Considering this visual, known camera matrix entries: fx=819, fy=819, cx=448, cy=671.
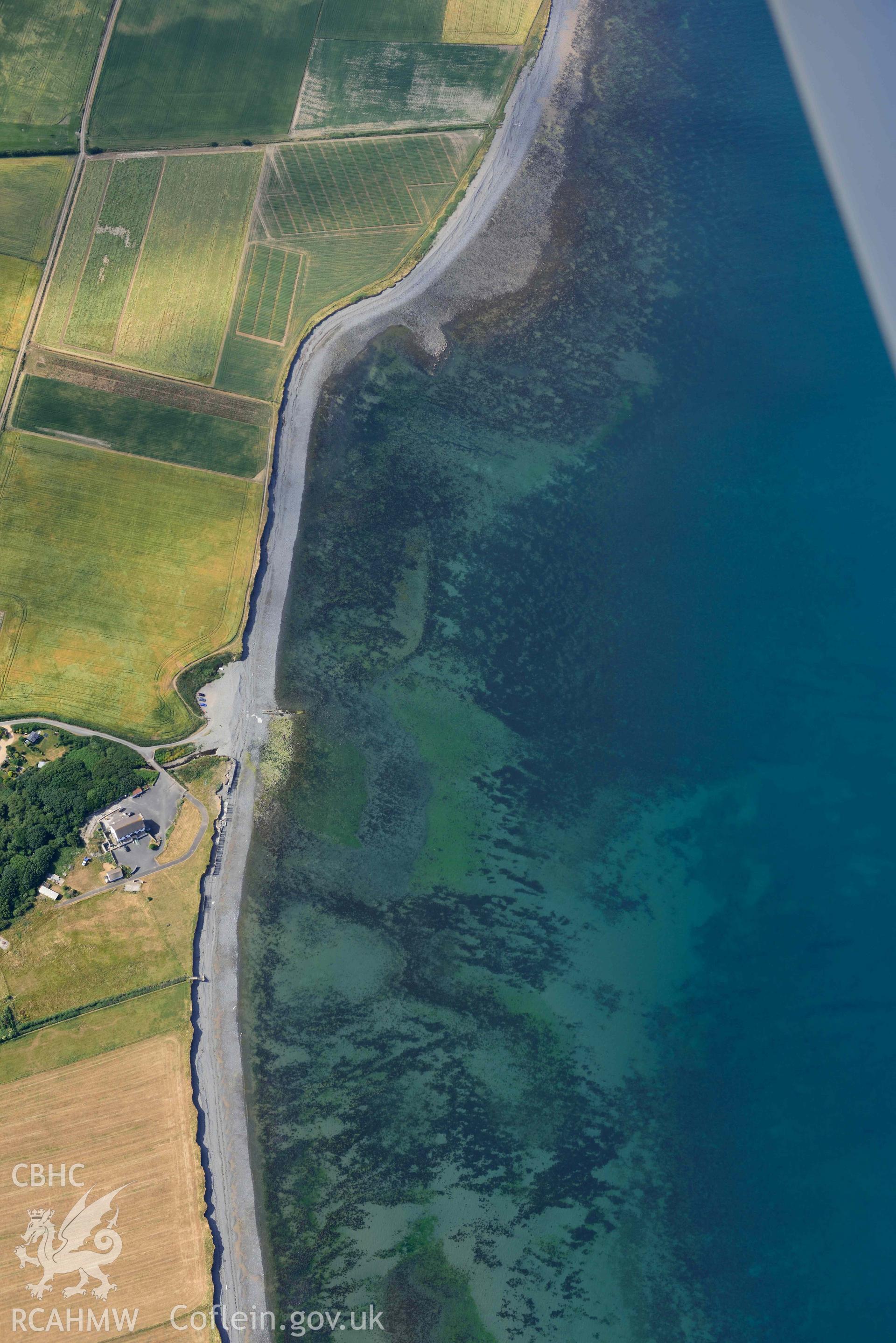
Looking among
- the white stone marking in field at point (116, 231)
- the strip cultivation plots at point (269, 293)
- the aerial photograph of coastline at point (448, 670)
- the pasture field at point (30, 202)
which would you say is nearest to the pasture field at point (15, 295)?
the aerial photograph of coastline at point (448, 670)

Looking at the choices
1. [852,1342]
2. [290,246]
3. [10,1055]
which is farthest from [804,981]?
[290,246]

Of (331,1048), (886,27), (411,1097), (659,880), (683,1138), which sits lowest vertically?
(683,1138)

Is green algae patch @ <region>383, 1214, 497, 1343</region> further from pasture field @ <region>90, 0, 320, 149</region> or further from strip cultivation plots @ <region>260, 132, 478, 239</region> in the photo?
pasture field @ <region>90, 0, 320, 149</region>

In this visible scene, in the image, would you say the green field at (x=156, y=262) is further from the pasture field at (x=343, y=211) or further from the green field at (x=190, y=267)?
the pasture field at (x=343, y=211)

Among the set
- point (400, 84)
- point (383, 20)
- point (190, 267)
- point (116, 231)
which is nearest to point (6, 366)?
point (116, 231)

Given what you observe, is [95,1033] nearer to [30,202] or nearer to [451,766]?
[451,766]

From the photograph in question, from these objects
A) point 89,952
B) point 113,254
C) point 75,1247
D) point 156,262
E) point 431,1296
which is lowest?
point 431,1296

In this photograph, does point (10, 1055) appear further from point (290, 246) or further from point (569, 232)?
point (569, 232)
